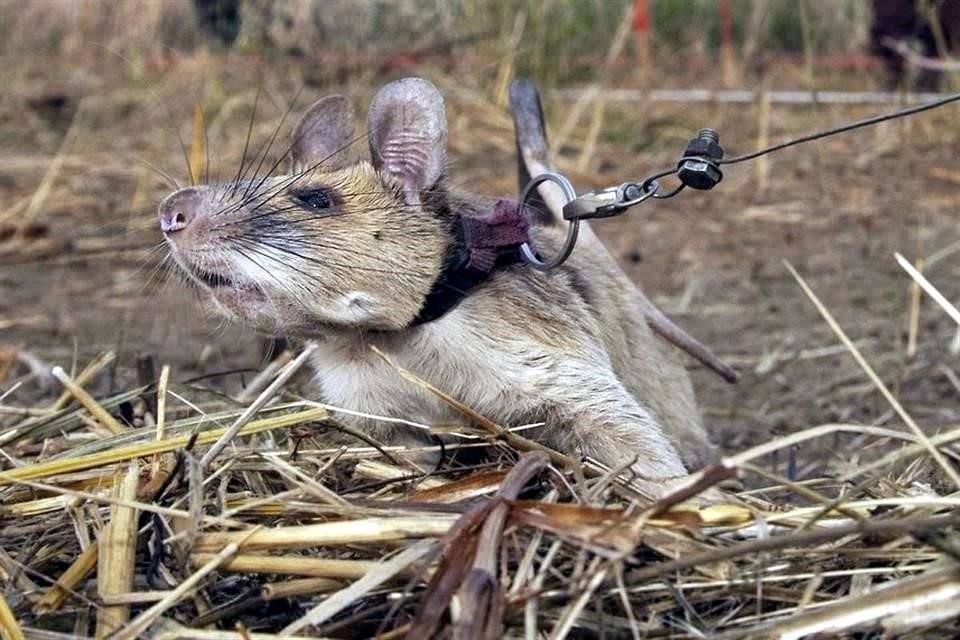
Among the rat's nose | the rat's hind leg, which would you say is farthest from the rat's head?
the rat's hind leg

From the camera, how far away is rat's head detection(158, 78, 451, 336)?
3.01 meters

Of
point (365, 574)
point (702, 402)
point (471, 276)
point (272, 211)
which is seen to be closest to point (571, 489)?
point (365, 574)

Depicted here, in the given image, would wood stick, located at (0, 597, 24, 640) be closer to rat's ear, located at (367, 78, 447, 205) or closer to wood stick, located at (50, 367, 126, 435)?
wood stick, located at (50, 367, 126, 435)

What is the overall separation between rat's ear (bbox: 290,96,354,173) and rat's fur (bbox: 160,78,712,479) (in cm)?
11

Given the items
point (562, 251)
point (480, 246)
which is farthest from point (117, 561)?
point (562, 251)

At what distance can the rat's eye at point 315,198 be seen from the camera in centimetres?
321

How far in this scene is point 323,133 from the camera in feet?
11.7

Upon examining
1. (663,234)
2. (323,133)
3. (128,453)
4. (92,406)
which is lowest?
(663,234)

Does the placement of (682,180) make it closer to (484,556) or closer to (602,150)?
(484,556)

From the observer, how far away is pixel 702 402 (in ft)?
16.9

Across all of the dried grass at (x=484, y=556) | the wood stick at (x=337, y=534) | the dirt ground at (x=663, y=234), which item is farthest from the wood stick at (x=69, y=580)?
the dirt ground at (x=663, y=234)

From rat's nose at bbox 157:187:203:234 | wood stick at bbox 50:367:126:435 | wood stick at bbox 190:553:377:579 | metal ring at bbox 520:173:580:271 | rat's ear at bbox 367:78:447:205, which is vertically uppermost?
rat's ear at bbox 367:78:447:205

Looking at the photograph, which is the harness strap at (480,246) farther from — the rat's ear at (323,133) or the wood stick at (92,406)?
the wood stick at (92,406)

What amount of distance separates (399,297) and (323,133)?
641 mm
